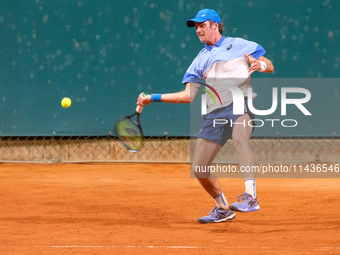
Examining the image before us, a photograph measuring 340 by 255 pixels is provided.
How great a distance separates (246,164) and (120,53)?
4550 millimetres

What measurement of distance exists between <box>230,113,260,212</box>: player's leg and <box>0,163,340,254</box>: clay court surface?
0.96ft

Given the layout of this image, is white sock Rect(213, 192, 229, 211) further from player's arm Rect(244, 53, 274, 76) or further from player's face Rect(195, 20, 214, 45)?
player's face Rect(195, 20, 214, 45)

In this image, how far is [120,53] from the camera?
753 centimetres

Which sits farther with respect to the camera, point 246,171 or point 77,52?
point 77,52

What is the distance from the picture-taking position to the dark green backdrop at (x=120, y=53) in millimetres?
7418

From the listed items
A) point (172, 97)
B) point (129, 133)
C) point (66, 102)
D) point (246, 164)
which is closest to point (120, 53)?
point (66, 102)

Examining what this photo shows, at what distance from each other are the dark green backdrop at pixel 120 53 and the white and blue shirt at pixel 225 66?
11.8ft

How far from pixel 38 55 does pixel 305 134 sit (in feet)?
15.3

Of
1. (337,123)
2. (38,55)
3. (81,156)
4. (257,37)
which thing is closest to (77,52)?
(38,55)

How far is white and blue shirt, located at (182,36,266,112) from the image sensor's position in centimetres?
372

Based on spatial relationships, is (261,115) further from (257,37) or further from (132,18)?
(132,18)

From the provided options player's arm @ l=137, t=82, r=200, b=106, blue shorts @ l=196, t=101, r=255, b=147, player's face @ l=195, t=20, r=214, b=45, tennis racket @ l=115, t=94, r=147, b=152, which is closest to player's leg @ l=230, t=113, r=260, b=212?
blue shorts @ l=196, t=101, r=255, b=147

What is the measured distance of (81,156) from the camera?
771 centimetres

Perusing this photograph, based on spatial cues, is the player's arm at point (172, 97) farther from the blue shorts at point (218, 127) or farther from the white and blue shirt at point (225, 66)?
the blue shorts at point (218, 127)
